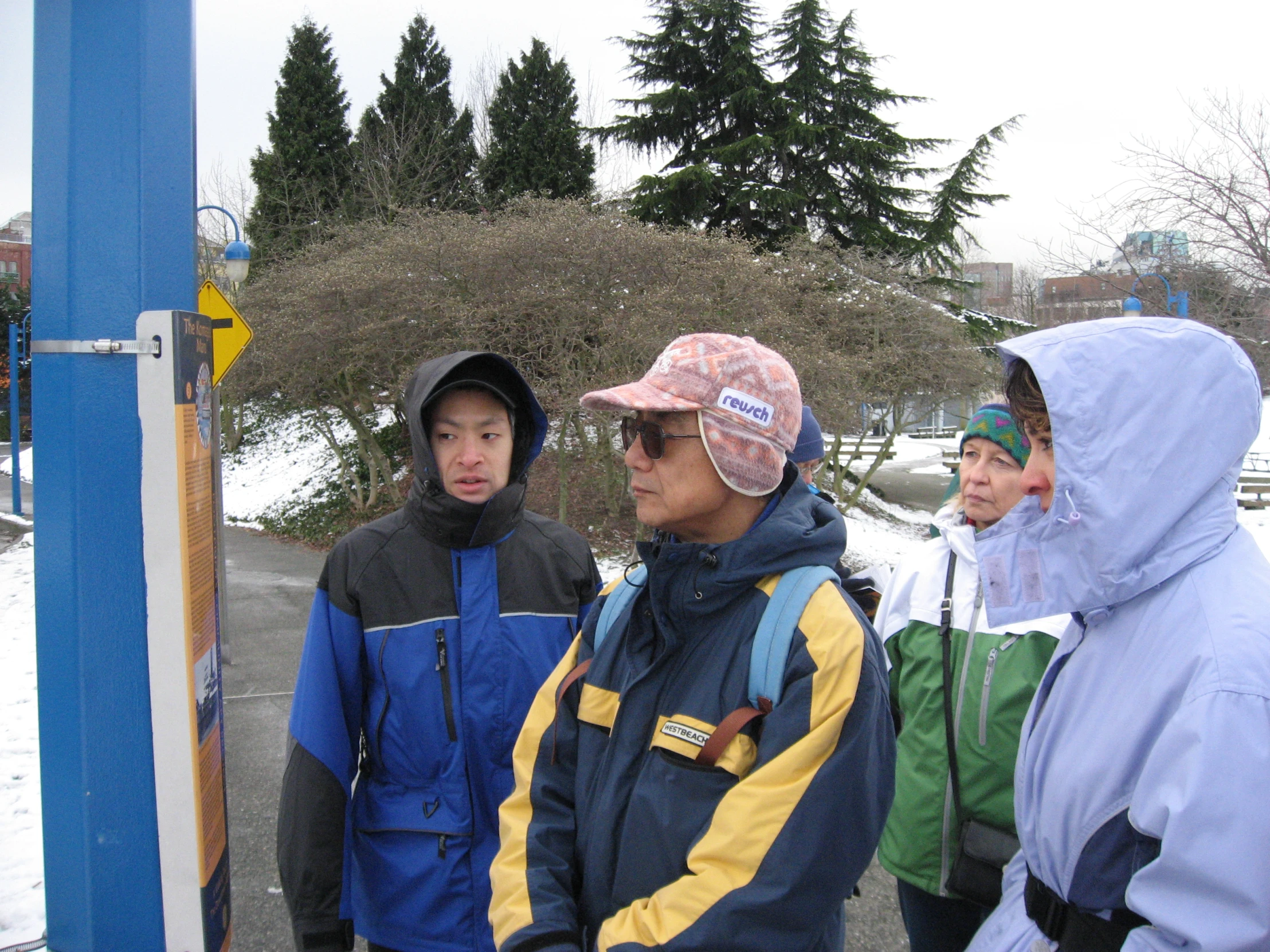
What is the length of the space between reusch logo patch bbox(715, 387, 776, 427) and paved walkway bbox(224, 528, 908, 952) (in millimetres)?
2769

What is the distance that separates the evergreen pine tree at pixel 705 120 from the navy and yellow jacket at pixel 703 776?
71.1ft

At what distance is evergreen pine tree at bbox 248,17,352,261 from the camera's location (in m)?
26.3

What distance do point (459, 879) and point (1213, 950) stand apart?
1543 millimetres

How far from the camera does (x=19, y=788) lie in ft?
14.6

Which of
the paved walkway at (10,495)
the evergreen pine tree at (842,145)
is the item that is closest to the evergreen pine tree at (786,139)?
the evergreen pine tree at (842,145)

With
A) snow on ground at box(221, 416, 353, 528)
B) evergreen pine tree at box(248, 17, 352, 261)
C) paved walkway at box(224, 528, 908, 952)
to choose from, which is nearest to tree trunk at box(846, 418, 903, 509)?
paved walkway at box(224, 528, 908, 952)

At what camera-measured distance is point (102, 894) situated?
7.90 ft

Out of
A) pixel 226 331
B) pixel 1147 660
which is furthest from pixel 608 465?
pixel 1147 660

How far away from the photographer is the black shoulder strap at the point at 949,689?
90.5 inches

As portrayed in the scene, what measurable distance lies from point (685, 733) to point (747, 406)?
0.61m

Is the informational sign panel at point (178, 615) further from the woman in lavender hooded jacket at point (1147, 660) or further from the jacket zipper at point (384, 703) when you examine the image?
the woman in lavender hooded jacket at point (1147, 660)

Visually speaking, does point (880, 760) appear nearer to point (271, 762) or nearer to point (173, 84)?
point (173, 84)

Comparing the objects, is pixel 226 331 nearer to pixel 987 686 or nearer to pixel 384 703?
pixel 384 703

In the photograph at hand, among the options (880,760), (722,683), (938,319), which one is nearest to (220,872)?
(722,683)
